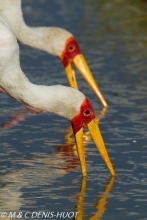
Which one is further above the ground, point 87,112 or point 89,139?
point 89,139

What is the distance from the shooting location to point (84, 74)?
13312mm

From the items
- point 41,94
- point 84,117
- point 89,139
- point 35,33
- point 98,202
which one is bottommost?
point 98,202

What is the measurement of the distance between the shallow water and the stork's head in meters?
0.28

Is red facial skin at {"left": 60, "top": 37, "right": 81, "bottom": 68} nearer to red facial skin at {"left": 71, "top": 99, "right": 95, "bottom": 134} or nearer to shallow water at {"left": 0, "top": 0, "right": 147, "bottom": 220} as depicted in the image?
shallow water at {"left": 0, "top": 0, "right": 147, "bottom": 220}

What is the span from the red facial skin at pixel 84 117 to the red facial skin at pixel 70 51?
3273 millimetres

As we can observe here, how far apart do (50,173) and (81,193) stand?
2.51 feet

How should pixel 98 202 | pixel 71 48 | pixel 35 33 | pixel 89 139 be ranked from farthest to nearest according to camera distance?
pixel 35 33
pixel 71 48
pixel 89 139
pixel 98 202

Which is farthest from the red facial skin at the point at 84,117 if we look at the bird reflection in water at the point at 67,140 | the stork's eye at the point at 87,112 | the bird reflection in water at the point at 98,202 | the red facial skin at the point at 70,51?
the red facial skin at the point at 70,51

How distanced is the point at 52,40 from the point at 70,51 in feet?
0.89

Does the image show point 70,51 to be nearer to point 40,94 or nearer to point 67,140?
point 67,140

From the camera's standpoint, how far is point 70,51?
43.2ft

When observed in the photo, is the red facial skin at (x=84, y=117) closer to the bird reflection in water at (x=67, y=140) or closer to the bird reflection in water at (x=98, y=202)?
the bird reflection in water at (x=67, y=140)

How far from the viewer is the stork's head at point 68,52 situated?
42.9 ft

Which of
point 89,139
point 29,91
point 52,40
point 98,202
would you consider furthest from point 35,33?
point 98,202
